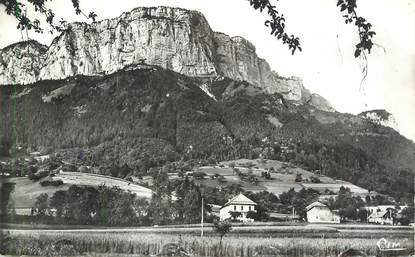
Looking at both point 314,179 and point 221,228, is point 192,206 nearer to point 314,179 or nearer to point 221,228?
point 221,228

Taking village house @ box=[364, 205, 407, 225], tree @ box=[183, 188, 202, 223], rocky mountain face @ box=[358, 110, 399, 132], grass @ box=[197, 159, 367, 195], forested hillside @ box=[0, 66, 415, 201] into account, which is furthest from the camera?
rocky mountain face @ box=[358, 110, 399, 132]

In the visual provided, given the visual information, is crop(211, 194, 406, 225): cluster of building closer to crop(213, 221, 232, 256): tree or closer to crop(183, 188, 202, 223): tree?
crop(213, 221, 232, 256): tree

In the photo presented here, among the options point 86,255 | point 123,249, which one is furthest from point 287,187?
point 86,255

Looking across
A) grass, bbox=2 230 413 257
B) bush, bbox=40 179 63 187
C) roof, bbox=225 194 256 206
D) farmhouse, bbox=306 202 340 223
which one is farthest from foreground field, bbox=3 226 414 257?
bush, bbox=40 179 63 187

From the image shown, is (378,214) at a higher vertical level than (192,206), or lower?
lower

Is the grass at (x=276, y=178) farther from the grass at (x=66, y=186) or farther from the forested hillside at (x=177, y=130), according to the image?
the grass at (x=66, y=186)

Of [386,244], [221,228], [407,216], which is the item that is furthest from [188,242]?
[407,216]
